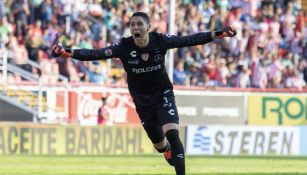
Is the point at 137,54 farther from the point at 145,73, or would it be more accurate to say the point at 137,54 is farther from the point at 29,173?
the point at 29,173

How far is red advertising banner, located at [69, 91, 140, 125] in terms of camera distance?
26078 mm

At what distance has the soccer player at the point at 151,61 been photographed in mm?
12016

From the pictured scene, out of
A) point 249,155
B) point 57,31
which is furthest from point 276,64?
point 57,31

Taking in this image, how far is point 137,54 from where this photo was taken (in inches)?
486

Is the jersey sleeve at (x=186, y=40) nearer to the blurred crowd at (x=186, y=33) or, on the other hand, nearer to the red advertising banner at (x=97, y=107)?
the blurred crowd at (x=186, y=33)

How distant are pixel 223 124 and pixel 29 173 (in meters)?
12.7

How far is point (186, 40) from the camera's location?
1217cm

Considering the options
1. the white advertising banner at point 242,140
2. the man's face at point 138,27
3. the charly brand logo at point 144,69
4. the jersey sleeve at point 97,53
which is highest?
the man's face at point 138,27

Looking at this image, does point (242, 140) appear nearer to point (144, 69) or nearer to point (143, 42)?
point (144, 69)

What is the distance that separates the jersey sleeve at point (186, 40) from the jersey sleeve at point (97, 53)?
573 mm

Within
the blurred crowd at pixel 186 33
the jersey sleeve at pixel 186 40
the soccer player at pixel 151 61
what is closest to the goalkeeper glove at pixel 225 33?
the soccer player at pixel 151 61

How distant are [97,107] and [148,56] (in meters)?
14.3

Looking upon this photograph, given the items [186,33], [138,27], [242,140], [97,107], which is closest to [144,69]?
[138,27]

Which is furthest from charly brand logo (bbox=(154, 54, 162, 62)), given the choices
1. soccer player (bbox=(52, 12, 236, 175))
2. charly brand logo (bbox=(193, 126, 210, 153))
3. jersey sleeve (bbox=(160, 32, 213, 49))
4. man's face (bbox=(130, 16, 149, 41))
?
charly brand logo (bbox=(193, 126, 210, 153))
